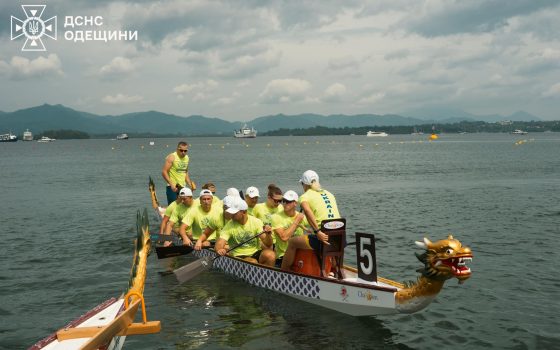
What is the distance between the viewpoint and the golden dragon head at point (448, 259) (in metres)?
7.86

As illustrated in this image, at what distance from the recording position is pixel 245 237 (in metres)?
12.3

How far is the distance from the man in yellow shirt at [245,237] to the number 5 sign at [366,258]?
2.36 m

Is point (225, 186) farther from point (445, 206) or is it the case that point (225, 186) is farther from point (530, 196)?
point (530, 196)

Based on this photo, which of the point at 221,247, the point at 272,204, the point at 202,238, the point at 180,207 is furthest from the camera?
the point at 180,207

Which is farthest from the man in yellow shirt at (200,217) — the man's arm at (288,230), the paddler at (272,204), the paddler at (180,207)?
the man's arm at (288,230)

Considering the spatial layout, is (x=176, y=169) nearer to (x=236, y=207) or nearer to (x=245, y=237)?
(x=245, y=237)

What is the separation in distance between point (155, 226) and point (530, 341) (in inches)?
661

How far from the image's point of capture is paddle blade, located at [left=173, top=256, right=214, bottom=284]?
40.4 feet

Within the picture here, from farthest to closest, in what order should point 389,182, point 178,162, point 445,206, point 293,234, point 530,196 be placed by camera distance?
point 389,182 < point 530,196 < point 445,206 < point 178,162 < point 293,234

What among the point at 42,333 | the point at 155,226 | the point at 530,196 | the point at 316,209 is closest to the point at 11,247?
the point at 155,226

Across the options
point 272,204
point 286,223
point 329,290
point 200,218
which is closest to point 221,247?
point 286,223

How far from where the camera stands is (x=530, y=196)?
99.3 feet

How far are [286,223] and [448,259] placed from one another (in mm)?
4238

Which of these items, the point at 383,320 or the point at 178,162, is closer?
the point at 383,320
